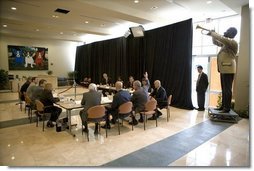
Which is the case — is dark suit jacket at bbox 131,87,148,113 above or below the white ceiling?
below

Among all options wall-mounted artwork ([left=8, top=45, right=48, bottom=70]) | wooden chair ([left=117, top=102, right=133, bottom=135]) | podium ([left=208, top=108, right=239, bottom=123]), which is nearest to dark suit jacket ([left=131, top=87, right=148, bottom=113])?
wooden chair ([left=117, top=102, right=133, bottom=135])

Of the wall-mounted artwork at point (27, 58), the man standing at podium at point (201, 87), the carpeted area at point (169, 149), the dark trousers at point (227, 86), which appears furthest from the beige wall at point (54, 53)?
the dark trousers at point (227, 86)

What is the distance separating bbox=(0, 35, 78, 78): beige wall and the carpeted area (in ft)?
37.4

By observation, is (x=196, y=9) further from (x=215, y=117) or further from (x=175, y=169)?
(x=175, y=169)

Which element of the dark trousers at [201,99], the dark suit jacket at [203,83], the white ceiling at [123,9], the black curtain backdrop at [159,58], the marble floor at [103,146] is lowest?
the marble floor at [103,146]

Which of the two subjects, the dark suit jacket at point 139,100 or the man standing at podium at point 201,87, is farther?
the man standing at podium at point 201,87

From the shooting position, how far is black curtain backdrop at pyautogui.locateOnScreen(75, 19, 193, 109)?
668 cm

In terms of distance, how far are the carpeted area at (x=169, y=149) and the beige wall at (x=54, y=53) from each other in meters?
11.4

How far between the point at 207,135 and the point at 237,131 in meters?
0.84

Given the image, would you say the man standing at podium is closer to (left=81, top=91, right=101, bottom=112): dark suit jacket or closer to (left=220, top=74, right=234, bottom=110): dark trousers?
(left=220, top=74, right=234, bottom=110): dark trousers

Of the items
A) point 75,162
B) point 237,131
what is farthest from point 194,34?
point 75,162

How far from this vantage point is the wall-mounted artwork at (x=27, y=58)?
1162cm

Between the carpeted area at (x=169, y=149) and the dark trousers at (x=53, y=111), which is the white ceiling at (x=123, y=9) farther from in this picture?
the carpeted area at (x=169, y=149)

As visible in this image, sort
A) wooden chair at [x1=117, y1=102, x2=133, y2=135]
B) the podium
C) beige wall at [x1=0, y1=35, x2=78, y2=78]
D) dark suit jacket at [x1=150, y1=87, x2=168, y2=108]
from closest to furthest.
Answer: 1. wooden chair at [x1=117, y1=102, x2=133, y2=135]
2. the podium
3. dark suit jacket at [x1=150, y1=87, x2=168, y2=108]
4. beige wall at [x1=0, y1=35, x2=78, y2=78]
